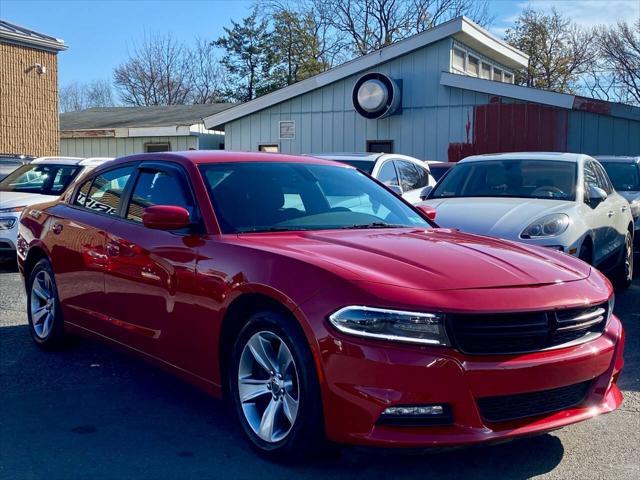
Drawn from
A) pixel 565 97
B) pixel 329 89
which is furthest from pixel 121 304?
pixel 329 89

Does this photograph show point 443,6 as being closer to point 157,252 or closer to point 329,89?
point 329,89

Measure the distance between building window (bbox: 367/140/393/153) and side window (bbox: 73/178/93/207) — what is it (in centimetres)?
1385

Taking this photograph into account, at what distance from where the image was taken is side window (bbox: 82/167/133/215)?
5.32 m

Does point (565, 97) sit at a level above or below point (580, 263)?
above

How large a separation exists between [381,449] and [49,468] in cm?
161

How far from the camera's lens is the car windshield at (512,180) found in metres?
8.21

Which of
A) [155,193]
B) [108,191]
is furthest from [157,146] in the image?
[155,193]

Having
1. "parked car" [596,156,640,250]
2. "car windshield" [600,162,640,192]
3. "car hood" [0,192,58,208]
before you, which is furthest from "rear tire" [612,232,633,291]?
"car hood" [0,192,58,208]

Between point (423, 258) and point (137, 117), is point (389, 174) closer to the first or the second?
point (423, 258)

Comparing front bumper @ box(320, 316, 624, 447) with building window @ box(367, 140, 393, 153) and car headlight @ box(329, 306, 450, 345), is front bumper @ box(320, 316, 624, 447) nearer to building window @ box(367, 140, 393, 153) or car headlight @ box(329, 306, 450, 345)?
car headlight @ box(329, 306, 450, 345)

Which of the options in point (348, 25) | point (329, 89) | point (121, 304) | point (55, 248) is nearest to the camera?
point (121, 304)

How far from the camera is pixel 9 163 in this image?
13125mm

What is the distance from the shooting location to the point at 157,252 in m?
4.54

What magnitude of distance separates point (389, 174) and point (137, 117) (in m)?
19.5
